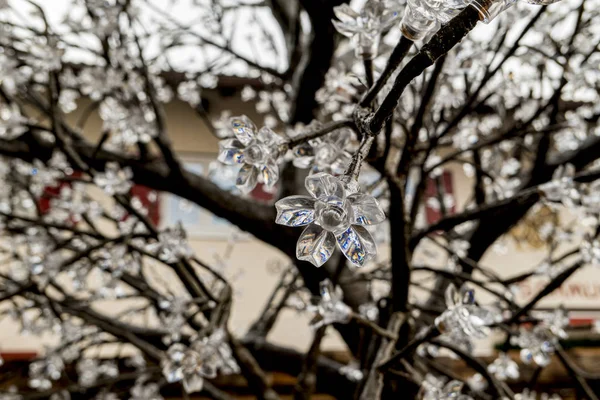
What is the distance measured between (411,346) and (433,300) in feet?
4.59

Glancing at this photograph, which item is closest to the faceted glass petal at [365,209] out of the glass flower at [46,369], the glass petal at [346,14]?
the glass petal at [346,14]

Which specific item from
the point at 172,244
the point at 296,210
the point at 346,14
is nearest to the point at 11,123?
the point at 172,244

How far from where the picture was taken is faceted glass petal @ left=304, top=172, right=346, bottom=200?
401mm

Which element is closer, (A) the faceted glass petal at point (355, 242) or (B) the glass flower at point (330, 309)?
(A) the faceted glass petal at point (355, 242)

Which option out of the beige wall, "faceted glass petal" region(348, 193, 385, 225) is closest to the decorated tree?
"faceted glass petal" region(348, 193, 385, 225)

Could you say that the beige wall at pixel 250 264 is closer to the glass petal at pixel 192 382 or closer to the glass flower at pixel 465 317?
the glass petal at pixel 192 382

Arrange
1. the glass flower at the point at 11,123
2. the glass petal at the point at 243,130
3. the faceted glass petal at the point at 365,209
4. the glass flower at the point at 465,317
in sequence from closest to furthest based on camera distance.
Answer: the faceted glass petal at the point at 365,209 < the glass petal at the point at 243,130 < the glass flower at the point at 465,317 < the glass flower at the point at 11,123

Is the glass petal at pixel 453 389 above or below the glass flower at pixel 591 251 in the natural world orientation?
below

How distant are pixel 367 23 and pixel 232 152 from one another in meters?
0.26

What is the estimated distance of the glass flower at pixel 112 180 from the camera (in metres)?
1.56

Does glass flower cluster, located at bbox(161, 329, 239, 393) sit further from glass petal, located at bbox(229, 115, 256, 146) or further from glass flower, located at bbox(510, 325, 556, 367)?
glass flower, located at bbox(510, 325, 556, 367)

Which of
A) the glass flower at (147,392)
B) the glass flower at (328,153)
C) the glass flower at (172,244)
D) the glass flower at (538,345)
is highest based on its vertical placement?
the glass flower at (538,345)

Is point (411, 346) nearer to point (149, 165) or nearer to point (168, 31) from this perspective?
point (149, 165)

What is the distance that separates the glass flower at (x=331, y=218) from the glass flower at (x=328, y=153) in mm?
284
